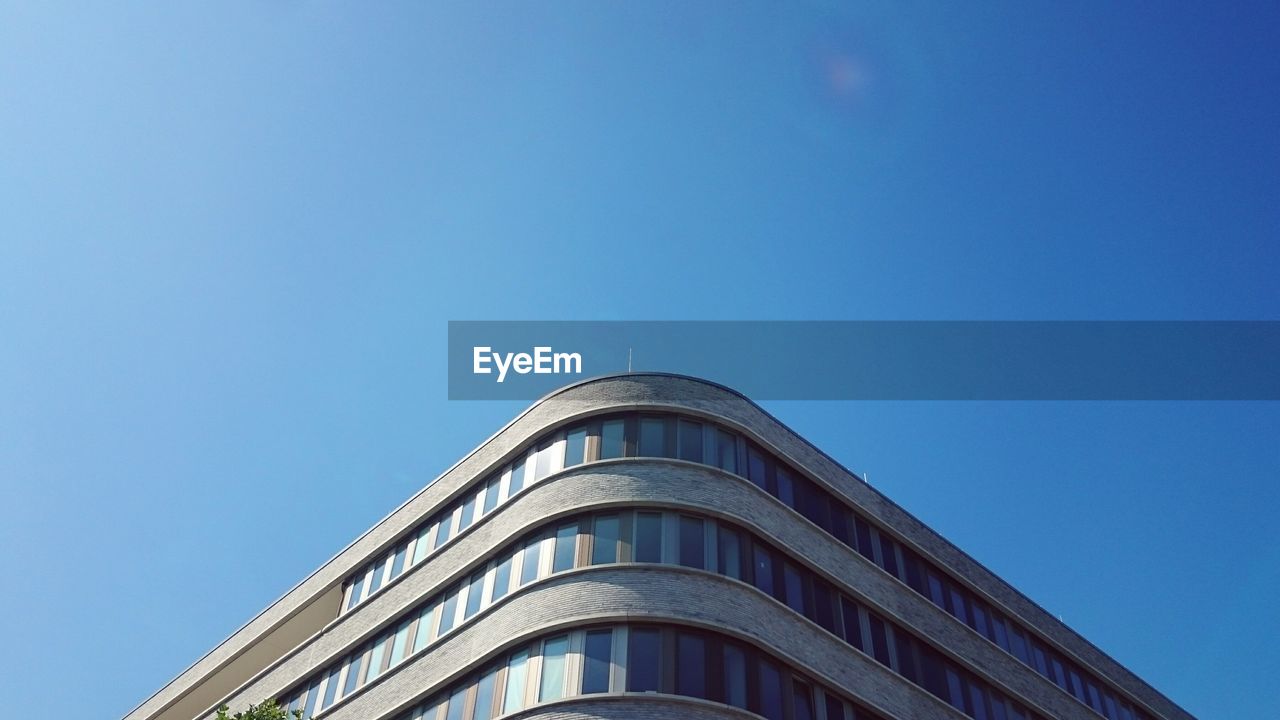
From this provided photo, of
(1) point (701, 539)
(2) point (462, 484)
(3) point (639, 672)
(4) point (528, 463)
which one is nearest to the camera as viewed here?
(3) point (639, 672)

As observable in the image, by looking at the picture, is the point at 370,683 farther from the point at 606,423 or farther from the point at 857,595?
the point at 857,595

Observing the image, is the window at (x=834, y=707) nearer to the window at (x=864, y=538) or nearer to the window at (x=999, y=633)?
the window at (x=864, y=538)

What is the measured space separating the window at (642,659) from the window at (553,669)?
156 centimetres

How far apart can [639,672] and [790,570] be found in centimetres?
645

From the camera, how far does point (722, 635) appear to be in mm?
23500

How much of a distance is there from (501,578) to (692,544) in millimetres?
5336

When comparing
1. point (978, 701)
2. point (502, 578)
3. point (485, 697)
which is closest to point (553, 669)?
point (485, 697)

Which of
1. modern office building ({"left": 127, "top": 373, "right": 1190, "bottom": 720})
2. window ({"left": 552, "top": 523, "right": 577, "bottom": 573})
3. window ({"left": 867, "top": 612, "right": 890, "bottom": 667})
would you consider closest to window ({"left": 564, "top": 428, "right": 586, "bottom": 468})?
modern office building ({"left": 127, "top": 373, "right": 1190, "bottom": 720})

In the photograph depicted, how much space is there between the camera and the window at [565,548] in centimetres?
2511

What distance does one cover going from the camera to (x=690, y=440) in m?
27.6

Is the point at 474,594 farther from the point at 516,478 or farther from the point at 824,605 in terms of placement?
the point at 824,605

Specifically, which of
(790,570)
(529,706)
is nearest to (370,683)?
(529,706)

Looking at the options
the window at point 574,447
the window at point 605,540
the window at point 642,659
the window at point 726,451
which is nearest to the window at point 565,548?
the window at point 605,540

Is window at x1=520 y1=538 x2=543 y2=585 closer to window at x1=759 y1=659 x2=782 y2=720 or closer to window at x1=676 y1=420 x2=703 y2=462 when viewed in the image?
window at x1=676 y1=420 x2=703 y2=462
